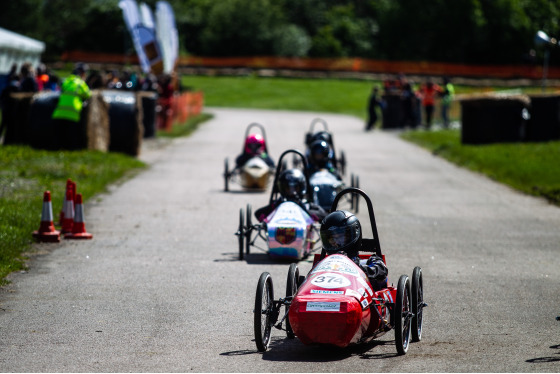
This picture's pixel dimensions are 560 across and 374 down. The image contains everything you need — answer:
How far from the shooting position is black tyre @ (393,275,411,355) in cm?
770

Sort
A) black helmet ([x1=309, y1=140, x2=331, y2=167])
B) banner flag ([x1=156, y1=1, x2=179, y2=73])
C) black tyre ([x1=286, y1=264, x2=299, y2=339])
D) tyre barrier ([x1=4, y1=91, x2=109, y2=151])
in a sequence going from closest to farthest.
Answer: black tyre ([x1=286, y1=264, x2=299, y2=339]), black helmet ([x1=309, y1=140, x2=331, y2=167]), tyre barrier ([x1=4, y1=91, x2=109, y2=151]), banner flag ([x1=156, y1=1, x2=179, y2=73])

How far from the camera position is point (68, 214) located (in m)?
13.9

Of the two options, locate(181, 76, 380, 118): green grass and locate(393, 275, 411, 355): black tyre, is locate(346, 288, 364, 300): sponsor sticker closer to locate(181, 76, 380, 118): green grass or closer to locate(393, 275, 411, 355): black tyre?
locate(393, 275, 411, 355): black tyre

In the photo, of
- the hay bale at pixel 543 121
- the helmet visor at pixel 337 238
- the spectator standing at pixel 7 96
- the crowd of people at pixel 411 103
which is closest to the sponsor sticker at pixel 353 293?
the helmet visor at pixel 337 238

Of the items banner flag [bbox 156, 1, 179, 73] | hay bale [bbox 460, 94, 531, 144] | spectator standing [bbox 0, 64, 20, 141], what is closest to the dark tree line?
banner flag [bbox 156, 1, 179, 73]

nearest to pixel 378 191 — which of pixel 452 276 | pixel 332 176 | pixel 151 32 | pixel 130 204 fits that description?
pixel 332 176

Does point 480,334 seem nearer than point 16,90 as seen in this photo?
Yes

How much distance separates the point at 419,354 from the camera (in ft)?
25.9

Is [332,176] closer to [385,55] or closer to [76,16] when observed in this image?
[76,16]

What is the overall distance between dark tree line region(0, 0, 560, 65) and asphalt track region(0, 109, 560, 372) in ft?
206

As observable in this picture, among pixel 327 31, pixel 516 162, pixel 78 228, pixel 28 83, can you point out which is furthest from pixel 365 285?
pixel 327 31

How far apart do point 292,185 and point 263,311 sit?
5.08m

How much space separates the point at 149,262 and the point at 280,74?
70192 millimetres

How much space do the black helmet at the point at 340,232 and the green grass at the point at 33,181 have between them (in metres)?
3.96
